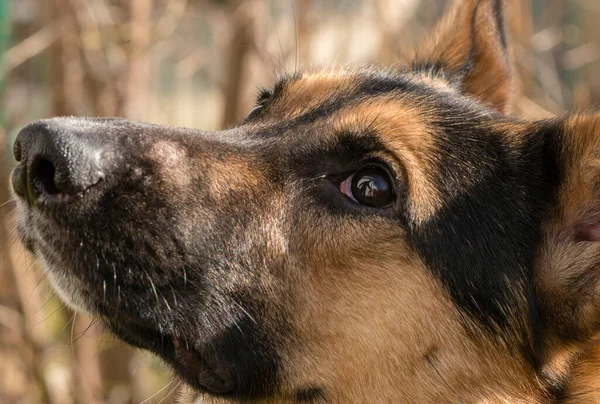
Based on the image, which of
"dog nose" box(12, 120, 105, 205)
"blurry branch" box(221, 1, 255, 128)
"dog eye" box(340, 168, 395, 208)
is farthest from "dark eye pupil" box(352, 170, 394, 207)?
"blurry branch" box(221, 1, 255, 128)

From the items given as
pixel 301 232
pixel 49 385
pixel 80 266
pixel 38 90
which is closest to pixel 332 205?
pixel 301 232

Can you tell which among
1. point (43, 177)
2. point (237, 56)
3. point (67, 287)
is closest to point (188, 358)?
point (67, 287)

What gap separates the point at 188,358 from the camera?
10.3 feet

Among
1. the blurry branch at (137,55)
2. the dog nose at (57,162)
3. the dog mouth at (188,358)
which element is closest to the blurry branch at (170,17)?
the blurry branch at (137,55)

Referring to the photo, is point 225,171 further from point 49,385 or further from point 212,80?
point 212,80

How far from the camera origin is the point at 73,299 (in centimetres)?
310

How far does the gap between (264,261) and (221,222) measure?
23cm

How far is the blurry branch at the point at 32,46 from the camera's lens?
5668mm

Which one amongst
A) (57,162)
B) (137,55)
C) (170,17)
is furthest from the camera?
(170,17)

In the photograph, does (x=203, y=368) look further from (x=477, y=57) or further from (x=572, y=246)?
(x=477, y=57)

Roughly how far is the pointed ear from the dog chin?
2.46 meters

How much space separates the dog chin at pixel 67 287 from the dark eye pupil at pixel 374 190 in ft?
3.79

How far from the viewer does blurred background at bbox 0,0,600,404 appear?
222 inches

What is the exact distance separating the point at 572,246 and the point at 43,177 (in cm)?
210
